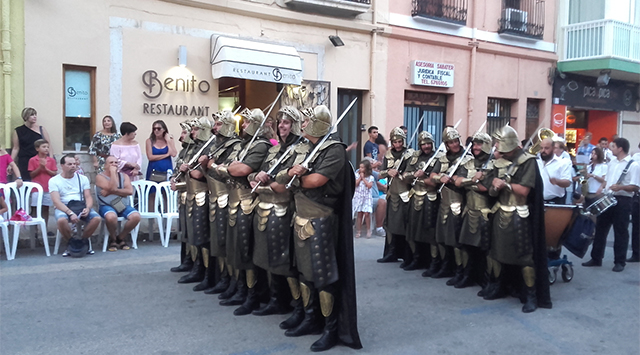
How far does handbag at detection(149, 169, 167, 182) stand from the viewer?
9320 millimetres

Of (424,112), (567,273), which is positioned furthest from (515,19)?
(567,273)

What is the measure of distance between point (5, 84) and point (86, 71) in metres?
1.36

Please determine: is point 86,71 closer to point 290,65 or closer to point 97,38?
point 97,38

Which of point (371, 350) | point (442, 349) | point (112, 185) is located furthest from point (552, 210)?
point (112, 185)

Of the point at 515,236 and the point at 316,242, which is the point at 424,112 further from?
the point at 316,242

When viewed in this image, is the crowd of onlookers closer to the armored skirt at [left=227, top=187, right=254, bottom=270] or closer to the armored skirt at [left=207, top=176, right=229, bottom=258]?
the armored skirt at [left=207, top=176, right=229, bottom=258]

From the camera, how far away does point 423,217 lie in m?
7.35

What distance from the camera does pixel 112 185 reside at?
27.3 ft

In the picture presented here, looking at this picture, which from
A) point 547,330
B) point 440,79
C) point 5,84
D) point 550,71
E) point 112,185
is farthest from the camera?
point 550,71

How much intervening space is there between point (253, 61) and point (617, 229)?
702 centimetres

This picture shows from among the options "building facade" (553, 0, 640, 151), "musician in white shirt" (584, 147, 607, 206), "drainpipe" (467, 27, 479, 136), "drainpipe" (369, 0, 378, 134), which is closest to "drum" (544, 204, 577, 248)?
"musician in white shirt" (584, 147, 607, 206)

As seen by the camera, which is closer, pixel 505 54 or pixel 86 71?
pixel 86 71

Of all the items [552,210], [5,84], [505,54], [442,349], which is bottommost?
[442,349]

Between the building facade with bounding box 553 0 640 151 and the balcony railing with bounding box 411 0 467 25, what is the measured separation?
4372 mm
